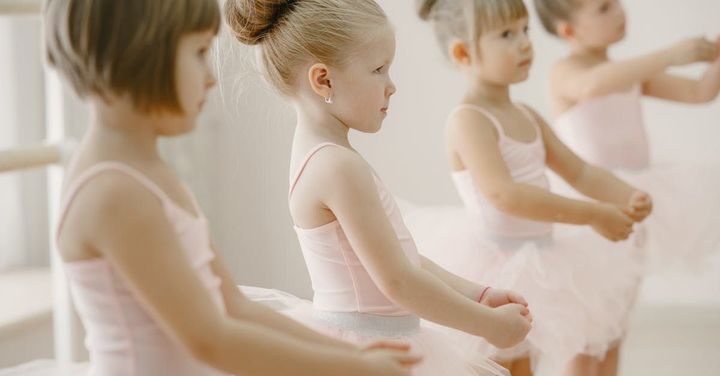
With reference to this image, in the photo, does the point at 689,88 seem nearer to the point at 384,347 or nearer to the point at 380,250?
the point at 380,250

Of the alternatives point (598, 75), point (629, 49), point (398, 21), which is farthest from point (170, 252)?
point (629, 49)

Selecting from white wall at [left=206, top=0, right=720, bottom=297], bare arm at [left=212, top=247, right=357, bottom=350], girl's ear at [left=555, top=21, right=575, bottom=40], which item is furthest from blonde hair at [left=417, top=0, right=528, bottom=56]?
bare arm at [left=212, top=247, right=357, bottom=350]

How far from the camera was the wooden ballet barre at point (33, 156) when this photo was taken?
1.33 m

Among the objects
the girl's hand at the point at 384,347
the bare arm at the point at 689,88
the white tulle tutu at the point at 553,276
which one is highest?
the bare arm at the point at 689,88

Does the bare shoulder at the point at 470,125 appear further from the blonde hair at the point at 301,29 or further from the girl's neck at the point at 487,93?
the blonde hair at the point at 301,29

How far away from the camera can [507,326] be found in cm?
109

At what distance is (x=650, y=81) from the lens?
6.70 ft

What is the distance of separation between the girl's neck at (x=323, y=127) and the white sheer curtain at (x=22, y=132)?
2.64 ft

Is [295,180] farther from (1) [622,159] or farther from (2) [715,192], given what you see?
(2) [715,192]

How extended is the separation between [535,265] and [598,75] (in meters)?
0.54

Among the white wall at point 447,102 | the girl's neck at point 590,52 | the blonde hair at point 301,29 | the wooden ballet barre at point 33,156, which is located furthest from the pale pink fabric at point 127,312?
the white wall at point 447,102

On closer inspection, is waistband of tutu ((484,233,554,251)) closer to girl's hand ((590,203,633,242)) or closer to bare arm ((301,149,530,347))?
girl's hand ((590,203,633,242))

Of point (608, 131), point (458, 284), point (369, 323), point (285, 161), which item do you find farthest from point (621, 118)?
point (369, 323)

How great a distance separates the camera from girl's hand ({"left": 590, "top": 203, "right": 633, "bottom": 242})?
1468mm
